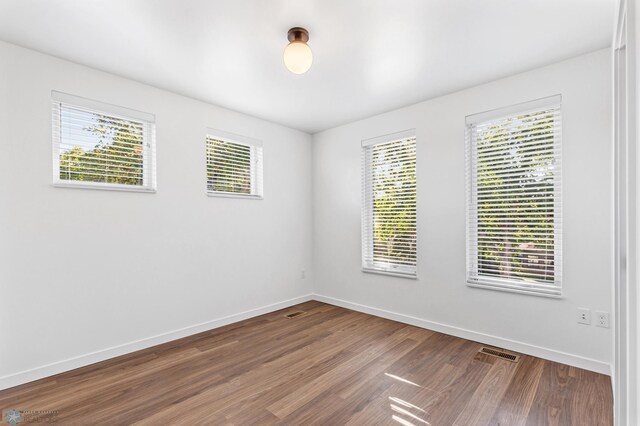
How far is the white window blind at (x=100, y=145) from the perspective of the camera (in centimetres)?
266

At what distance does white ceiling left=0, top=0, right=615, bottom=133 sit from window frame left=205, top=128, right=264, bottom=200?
0.60 m

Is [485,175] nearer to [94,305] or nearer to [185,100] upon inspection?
[185,100]

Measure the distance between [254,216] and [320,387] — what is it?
7.65 ft

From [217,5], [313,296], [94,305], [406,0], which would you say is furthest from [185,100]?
[313,296]

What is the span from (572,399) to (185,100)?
4.29 m

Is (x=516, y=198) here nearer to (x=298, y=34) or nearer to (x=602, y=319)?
(x=602, y=319)

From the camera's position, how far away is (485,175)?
10.4ft

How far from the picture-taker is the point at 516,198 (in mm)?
2953

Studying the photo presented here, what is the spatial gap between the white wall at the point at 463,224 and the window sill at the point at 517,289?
0.05 meters

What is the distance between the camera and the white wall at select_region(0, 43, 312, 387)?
2418 mm

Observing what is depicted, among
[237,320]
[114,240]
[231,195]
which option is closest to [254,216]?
[231,195]

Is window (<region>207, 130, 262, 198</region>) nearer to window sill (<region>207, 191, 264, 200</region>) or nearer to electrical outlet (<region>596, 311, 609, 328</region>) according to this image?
window sill (<region>207, 191, 264, 200</region>)

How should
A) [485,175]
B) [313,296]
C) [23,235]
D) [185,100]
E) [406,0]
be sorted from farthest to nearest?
[313,296], [185,100], [485,175], [23,235], [406,0]

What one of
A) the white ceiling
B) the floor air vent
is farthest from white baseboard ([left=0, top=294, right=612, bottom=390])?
the white ceiling
